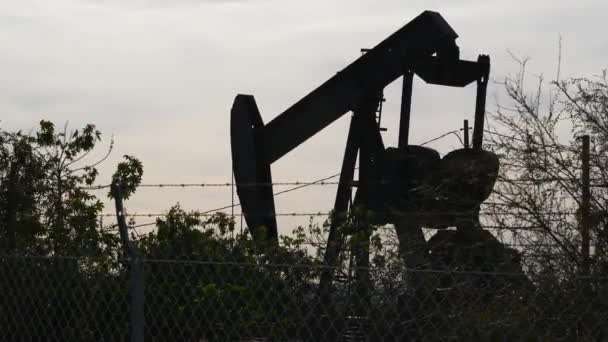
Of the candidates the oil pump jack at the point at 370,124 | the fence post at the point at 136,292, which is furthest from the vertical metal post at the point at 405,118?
the fence post at the point at 136,292

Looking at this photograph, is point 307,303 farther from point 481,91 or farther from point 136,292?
point 481,91

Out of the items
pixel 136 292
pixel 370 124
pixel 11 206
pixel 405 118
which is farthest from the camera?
pixel 370 124

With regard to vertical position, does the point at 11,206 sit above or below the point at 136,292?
above

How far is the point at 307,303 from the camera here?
5273mm

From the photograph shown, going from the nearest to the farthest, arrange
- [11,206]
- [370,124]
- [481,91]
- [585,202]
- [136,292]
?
[136,292], [585,202], [11,206], [481,91], [370,124]

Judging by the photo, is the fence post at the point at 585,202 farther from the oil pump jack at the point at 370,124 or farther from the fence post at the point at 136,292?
the oil pump jack at the point at 370,124

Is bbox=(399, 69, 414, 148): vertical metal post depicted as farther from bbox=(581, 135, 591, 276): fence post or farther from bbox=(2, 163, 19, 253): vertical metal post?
bbox=(581, 135, 591, 276): fence post

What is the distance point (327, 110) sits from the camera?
1533 centimetres

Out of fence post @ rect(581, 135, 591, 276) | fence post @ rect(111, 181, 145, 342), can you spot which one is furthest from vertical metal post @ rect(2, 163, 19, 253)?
fence post @ rect(111, 181, 145, 342)

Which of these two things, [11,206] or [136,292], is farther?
[11,206]

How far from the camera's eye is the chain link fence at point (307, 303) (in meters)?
4.80

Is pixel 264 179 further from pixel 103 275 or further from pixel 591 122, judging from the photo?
pixel 103 275

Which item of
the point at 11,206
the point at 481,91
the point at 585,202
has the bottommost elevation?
the point at 585,202

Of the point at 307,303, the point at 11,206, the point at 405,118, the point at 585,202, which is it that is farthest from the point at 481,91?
the point at 307,303
